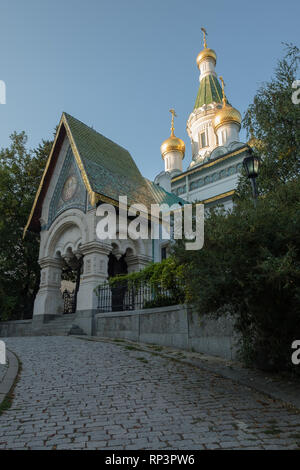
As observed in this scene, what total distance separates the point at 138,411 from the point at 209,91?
46944mm

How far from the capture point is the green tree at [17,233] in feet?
58.1

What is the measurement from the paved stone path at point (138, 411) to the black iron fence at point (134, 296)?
119 inches

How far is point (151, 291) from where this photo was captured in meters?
10.9

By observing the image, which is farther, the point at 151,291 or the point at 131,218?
the point at 131,218

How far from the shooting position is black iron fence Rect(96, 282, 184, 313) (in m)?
10.1

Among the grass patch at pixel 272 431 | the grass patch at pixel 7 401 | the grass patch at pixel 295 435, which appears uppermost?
the grass patch at pixel 7 401

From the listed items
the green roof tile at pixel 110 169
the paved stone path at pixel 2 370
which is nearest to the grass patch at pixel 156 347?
the paved stone path at pixel 2 370

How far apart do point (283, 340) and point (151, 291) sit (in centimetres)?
556

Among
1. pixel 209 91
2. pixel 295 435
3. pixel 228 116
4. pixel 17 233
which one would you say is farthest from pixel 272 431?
pixel 209 91

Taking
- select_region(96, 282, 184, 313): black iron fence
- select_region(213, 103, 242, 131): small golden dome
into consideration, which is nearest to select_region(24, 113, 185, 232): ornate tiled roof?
select_region(96, 282, 184, 313): black iron fence

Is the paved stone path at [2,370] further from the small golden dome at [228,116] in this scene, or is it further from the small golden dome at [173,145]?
the small golden dome at [173,145]

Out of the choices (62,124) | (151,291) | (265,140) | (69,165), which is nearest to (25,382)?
(151,291)
